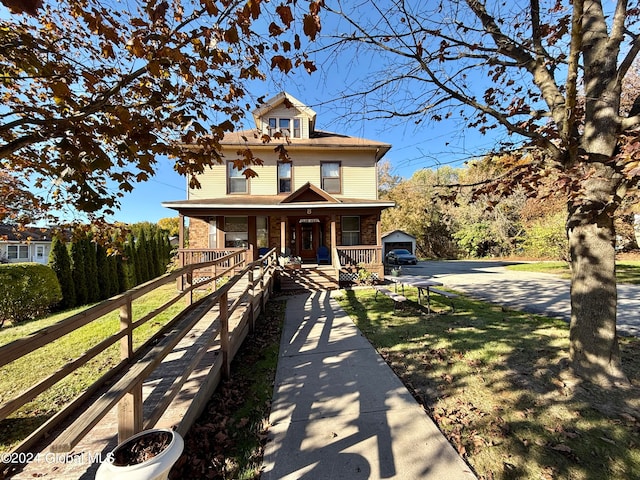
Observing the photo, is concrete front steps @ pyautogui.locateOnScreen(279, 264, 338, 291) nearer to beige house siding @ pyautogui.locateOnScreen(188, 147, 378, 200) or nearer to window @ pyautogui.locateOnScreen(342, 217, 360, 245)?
window @ pyautogui.locateOnScreen(342, 217, 360, 245)

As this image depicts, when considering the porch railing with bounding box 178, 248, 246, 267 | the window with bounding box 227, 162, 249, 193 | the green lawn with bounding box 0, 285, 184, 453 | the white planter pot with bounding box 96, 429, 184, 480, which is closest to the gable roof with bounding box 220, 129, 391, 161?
the window with bounding box 227, 162, 249, 193

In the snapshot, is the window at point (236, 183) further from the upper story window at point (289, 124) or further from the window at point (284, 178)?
the upper story window at point (289, 124)

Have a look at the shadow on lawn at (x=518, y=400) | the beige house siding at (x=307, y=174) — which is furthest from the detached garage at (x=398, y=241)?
the shadow on lawn at (x=518, y=400)

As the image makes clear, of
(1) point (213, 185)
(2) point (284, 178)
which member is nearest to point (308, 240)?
Result: (2) point (284, 178)

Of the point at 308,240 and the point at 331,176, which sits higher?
the point at 331,176

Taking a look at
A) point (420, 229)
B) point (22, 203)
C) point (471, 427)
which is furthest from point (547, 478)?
point (420, 229)

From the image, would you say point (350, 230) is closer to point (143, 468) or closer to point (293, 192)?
point (293, 192)

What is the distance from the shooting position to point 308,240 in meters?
15.2

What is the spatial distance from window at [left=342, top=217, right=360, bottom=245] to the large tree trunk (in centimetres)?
1067

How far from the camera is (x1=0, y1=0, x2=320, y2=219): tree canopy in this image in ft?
8.88

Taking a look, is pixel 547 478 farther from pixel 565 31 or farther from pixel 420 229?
pixel 420 229

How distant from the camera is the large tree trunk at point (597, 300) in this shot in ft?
11.0

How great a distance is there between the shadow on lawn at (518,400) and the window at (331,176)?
9237 millimetres

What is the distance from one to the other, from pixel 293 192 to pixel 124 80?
9660 mm
